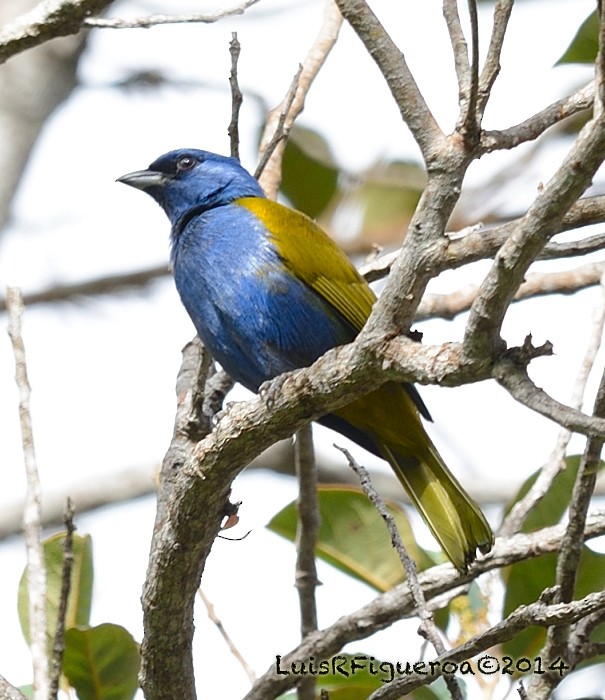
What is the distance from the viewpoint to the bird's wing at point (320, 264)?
4.32 meters

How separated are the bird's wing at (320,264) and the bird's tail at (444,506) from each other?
52 centimetres

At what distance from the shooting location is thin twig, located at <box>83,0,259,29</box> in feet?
11.6

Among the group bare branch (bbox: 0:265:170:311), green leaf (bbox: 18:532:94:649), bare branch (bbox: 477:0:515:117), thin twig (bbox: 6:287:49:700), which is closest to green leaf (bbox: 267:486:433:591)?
green leaf (bbox: 18:532:94:649)

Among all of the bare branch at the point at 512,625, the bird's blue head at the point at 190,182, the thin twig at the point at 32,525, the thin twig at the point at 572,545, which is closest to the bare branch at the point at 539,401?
the bare branch at the point at 512,625

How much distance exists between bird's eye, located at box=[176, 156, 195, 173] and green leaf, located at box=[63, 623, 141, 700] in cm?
240

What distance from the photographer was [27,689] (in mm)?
3732

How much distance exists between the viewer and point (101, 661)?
3.62m

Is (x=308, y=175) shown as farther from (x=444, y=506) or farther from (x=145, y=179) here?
(x=444, y=506)

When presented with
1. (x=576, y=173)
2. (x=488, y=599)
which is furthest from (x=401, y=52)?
(x=488, y=599)

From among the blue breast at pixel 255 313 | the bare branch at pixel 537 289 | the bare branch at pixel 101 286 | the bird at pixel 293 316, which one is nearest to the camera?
the bird at pixel 293 316

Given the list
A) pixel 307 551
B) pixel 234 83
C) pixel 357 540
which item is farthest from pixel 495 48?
pixel 357 540

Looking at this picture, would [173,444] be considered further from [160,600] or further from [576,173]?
[576,173]

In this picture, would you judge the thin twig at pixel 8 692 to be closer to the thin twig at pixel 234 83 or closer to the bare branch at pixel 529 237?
the bare branch at pixel 529 237

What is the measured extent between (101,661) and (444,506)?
1232 millimetres
